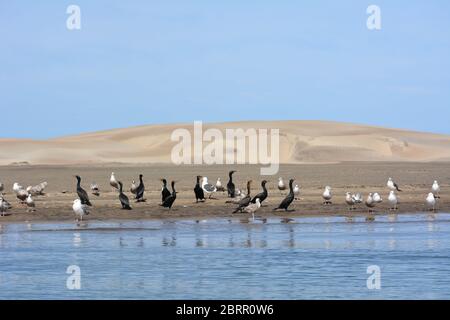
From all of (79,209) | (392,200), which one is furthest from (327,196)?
(79,209)

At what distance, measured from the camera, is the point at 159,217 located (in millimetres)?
23781

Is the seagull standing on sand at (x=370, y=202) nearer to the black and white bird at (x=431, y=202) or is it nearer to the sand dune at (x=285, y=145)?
the black and white bird at (x=431, y=202)

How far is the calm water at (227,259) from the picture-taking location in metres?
13.4

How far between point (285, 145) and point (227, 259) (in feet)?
179

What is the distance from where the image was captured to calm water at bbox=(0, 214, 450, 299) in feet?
44.1

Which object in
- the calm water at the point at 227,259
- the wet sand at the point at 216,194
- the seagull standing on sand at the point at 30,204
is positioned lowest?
the calm water at the point at 227,259

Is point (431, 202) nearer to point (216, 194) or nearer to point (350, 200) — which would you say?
point (350, 200)

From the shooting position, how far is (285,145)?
70.6 m

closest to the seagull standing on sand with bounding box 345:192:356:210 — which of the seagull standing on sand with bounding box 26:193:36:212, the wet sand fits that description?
the wet sand
